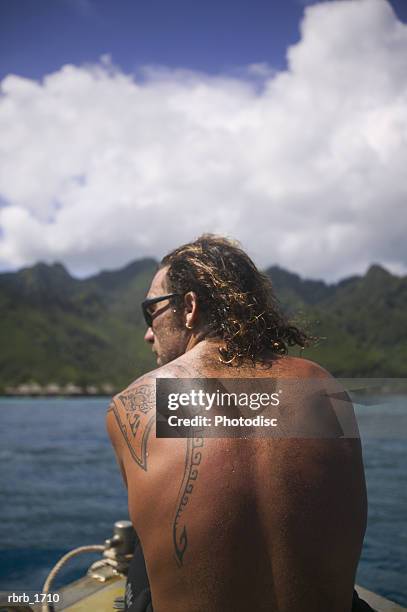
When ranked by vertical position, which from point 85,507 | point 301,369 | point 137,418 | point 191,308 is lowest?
point 85,507

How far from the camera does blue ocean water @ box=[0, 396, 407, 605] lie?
8.64m

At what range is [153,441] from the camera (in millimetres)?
2184

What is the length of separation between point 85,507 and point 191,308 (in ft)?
46.6

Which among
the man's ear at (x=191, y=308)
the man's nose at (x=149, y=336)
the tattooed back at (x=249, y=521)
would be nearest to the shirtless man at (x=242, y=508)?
the tattooed back at (x=249, y=521)

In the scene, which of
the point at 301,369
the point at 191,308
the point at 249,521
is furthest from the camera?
the point at 191,308

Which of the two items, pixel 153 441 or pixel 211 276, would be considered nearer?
pixel 153 441

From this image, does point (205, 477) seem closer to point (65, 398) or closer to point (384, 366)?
point (65, 398)

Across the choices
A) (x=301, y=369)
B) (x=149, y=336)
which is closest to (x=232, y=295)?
(x=301, y=369)

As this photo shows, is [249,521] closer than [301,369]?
Yes

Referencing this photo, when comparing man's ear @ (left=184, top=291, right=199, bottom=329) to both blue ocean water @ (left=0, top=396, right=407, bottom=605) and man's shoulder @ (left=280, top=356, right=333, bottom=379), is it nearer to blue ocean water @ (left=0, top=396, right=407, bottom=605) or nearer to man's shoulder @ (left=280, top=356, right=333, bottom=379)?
man's shoulder @ (left=280, top=356, right=333, bottom=379)

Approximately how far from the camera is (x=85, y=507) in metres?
15.0

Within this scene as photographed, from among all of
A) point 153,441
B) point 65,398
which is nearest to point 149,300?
point 153,441

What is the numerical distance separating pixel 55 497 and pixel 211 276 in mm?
16208

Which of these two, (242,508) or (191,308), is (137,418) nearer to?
(242,508)
